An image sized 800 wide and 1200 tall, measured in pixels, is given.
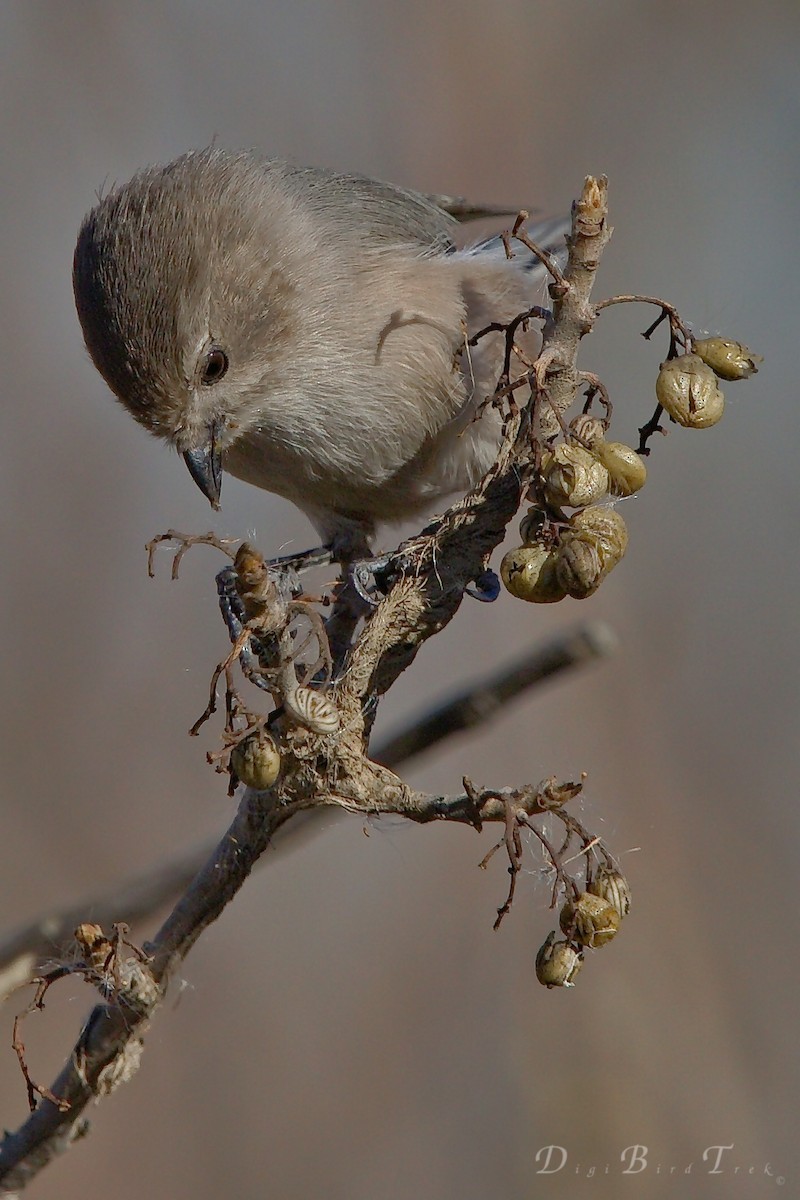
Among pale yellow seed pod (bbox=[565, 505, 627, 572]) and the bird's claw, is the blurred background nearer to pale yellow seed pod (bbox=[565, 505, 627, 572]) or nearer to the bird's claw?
the bird's claw

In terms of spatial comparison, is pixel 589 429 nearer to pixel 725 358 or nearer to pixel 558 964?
pixel 725 358

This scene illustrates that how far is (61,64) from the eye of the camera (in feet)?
13.1

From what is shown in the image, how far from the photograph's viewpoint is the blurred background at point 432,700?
313cm

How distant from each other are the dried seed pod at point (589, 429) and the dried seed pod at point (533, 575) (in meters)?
0.15

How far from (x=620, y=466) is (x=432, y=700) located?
1.62m

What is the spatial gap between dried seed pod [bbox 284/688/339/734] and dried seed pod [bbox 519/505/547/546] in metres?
0.33

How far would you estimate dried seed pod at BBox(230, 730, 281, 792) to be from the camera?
4.72 ft

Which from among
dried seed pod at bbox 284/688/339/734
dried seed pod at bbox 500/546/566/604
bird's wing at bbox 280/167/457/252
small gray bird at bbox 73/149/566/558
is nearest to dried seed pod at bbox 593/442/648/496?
dried seed pod at bbox 500/546/566/604

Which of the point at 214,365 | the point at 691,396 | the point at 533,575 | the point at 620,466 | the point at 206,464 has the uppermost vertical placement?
the point at 214,365

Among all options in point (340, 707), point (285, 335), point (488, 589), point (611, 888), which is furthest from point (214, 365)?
point (611, 888)

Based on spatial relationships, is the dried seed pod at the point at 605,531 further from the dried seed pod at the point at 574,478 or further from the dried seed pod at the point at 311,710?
the dried seed pod at the point at 311,710

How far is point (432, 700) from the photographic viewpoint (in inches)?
120

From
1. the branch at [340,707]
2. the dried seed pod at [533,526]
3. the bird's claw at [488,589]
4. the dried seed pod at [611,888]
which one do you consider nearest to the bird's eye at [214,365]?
the bird's claw at [488,589]

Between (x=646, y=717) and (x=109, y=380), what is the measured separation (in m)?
1.82
